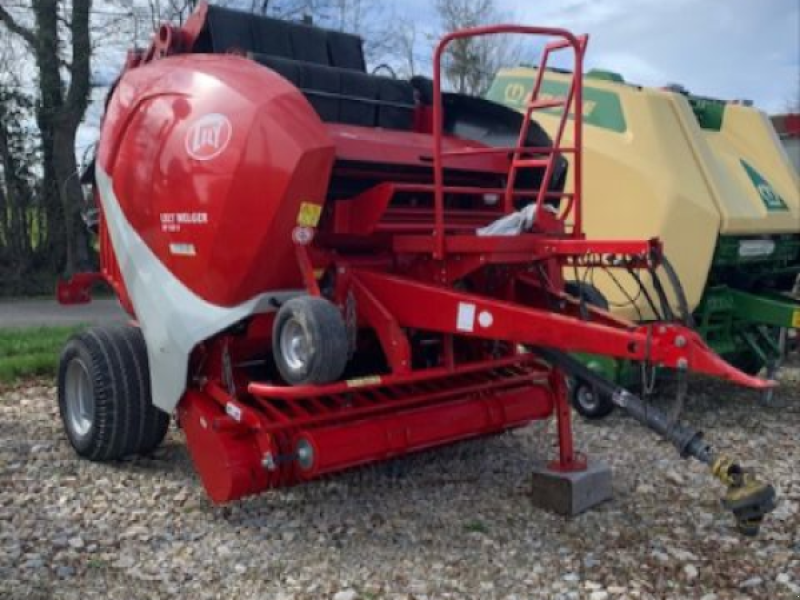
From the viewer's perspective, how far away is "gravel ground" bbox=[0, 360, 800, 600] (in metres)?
3.46

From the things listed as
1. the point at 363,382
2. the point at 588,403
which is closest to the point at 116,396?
the point at 363,382

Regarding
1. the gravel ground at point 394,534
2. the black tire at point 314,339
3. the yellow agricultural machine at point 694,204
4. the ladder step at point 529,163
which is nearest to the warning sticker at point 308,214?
the black tire at point 314,339

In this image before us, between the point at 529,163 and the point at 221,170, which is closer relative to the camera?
the point at 221,170

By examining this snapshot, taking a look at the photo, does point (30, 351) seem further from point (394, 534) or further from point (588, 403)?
point (394, 534)

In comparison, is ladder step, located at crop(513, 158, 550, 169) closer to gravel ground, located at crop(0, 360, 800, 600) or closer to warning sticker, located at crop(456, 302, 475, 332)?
warning sticker, located at crop(456, 302, 475, 332)

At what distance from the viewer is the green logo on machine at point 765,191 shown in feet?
21.2

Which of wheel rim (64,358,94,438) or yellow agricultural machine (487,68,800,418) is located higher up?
yellow agricultural machine (487,68,800,418)

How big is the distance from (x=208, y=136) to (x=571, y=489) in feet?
7.49

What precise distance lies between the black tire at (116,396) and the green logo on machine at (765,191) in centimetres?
446

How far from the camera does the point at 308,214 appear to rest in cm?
364

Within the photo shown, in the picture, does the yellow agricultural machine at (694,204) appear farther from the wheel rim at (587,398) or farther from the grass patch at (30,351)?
the grass patch at (30,351)

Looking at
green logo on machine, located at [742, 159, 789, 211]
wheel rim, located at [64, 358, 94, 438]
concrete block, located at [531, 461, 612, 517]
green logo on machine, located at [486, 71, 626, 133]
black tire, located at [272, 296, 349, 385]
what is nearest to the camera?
black tire, located at [272, 296, 349, 385]

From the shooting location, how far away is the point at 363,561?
3.66m

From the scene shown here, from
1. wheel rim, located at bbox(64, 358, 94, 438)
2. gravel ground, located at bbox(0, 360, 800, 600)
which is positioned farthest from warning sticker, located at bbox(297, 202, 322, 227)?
wheel rim, located at bbox(64, 358, 94, 438)
